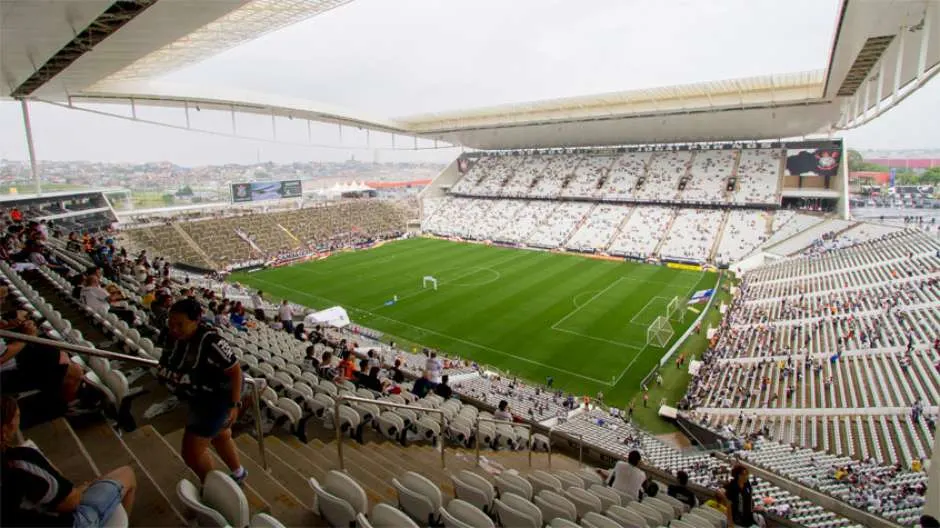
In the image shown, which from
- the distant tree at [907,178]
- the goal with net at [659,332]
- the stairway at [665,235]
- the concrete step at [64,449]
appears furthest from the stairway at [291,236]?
the distant tree at [907,178]

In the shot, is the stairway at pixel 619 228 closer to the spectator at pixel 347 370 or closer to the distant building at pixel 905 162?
the spectator at pixel 347 370

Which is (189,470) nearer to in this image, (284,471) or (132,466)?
(132,466)

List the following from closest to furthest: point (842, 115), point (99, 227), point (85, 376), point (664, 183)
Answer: point (85, 376)
point (842, 115)
point (99, 227)
point (664, 183)

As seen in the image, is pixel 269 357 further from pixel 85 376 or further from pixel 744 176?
pixel 744 176

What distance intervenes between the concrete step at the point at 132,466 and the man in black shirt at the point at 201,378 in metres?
0.31

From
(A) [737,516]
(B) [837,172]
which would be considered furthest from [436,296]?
(B) [837,172]

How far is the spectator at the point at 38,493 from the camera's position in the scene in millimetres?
2100

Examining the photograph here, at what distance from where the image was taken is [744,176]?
44.5 metres

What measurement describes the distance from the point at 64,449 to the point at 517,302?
2556 centimetres

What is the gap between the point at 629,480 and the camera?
5.93 meters

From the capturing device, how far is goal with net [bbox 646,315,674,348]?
73.2 ft

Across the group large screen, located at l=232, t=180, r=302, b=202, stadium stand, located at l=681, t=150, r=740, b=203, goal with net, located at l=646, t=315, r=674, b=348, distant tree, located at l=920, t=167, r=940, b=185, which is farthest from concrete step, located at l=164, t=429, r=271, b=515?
distant tree, located at l=920, t=167, r=940, b=185

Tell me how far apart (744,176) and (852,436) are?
36683 mm

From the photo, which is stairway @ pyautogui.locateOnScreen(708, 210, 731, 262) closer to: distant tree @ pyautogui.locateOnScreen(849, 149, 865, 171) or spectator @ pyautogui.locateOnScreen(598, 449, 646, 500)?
spectator @ pyautogui.locateOnScreen(598, 449, 646, 500)
